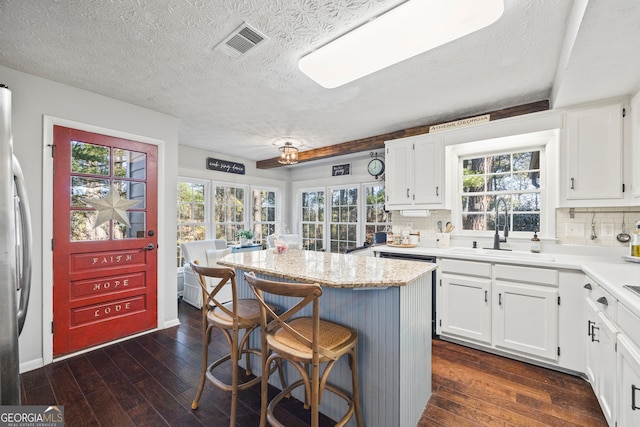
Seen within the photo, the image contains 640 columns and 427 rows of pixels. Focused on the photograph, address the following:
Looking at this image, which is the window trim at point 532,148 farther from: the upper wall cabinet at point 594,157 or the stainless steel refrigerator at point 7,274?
the stainless steel refrigerator at point 7,274

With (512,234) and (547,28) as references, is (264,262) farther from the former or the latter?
(512,234)

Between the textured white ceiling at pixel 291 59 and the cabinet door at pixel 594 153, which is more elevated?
the textured white ceiling at pixel 291 59

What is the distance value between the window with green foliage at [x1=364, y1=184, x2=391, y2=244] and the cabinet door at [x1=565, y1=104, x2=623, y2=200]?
2.71 meters

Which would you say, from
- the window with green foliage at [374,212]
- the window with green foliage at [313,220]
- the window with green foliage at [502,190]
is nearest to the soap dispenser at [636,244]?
the window with green foliage at [502,190]

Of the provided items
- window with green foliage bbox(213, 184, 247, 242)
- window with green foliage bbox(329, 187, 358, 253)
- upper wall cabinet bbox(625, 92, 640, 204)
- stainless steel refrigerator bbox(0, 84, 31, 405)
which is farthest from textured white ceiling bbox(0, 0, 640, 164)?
window with green foliage bbox(329, 187, 358, 253)

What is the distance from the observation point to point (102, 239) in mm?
2744

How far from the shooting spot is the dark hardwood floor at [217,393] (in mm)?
1741

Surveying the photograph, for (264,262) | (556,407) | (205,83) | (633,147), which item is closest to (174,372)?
(264,262)

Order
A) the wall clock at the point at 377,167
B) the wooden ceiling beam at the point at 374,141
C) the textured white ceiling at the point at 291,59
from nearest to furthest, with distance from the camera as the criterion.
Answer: the textured white ceiling at the point at 291,59 < the wooden ceiling beam at the point at 374,141 < the wall clock at the point at 377,167

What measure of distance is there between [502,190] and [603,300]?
1.78 m

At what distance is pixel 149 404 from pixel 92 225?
1796 millimetres

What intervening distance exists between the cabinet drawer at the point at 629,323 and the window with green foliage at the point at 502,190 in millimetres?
1774

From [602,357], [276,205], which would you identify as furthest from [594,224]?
[276,205]

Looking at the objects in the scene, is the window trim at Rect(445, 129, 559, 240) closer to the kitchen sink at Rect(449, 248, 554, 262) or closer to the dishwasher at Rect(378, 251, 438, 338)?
the kitchen sink at Rect(449, 248, 554, 262)
